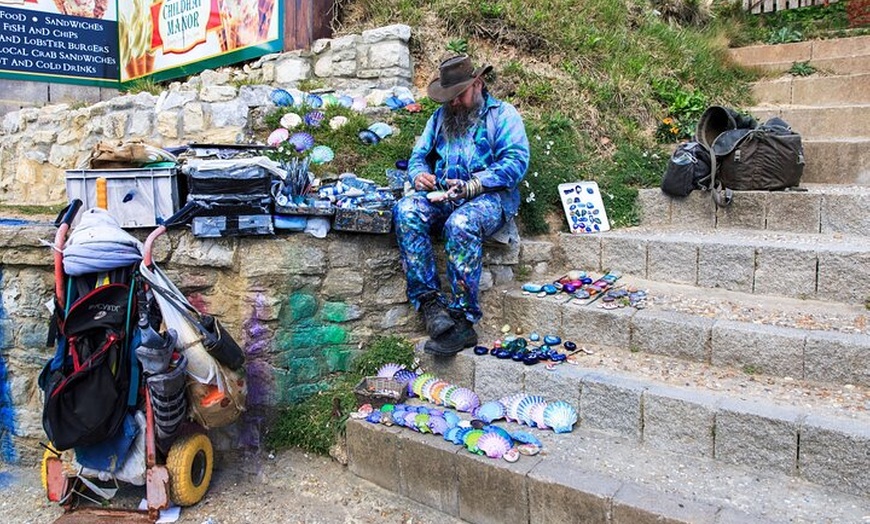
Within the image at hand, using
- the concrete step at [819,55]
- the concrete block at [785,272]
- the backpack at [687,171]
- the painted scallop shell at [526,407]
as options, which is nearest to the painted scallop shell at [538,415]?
the painted scallop shell at [526,407]

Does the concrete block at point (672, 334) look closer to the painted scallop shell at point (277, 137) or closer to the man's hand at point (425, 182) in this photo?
the man's hand at point (425, 182)

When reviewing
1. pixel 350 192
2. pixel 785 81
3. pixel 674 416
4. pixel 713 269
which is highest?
pixel 785 81

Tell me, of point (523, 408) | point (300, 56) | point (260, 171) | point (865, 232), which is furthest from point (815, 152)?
point (300, 56)

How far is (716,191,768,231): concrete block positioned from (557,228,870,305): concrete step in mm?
91

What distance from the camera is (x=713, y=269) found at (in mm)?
3898

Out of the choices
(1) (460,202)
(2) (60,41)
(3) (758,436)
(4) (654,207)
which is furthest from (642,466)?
(2) (60,41)

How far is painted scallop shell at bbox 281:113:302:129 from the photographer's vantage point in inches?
196

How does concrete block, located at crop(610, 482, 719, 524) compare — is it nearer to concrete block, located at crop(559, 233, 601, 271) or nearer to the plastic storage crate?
concrete block, located at crop(559, 233, 601, 271)

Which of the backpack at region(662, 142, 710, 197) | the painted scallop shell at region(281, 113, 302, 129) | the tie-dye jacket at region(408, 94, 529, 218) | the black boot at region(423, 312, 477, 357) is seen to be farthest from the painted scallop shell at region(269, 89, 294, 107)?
the backpack at region(662, 142, 710, 197)

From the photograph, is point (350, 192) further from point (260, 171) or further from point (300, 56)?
point (300, 56)

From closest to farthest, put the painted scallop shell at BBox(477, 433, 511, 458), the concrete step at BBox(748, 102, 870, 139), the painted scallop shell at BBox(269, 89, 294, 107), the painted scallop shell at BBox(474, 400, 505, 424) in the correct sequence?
the painted scallop shell at BBox(477, 433, 511, 458) → the painted scallop shell at BBox(474, 400, 505, 424) → the painted scallop shell at BBox(269, 89, 294, 107) → the concrete step at BBox(748, 102, 870, 139)

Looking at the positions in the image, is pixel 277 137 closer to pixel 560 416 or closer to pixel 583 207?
pixel 583 207

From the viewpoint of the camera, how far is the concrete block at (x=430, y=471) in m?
3.04

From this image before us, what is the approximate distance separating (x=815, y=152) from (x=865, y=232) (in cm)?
126
